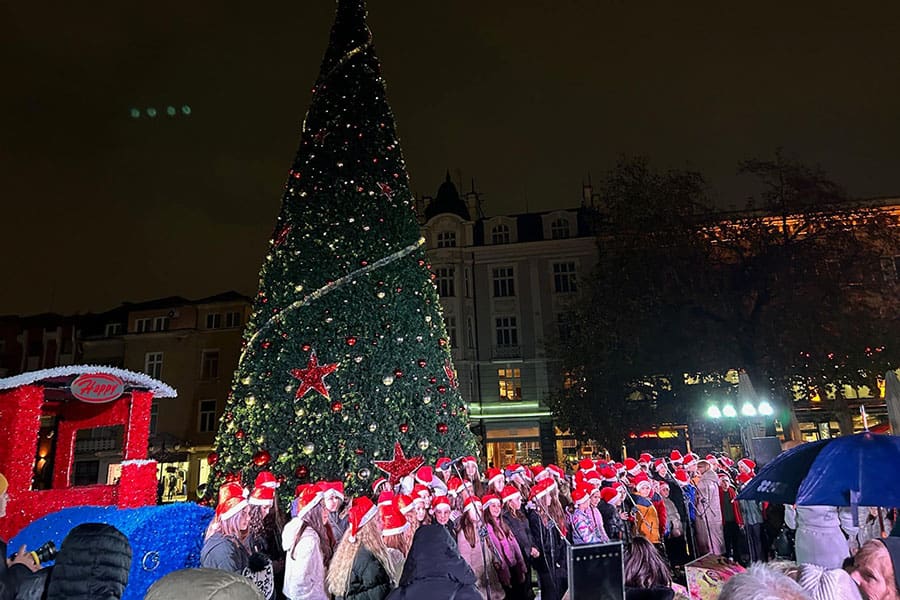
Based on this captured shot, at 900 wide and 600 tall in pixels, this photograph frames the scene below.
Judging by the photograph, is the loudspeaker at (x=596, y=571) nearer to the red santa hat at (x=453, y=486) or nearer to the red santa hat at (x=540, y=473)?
the red santa hat at (x=453, y=486)

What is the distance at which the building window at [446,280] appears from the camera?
112 feet

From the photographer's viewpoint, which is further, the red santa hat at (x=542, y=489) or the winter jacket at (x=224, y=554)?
the red santa hat at (x=542, y=489)

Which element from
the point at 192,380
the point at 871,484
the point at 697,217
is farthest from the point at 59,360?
the point at 871,484

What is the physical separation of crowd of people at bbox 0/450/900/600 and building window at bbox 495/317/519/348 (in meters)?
21.3

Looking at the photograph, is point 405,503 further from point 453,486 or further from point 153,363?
point 153,363

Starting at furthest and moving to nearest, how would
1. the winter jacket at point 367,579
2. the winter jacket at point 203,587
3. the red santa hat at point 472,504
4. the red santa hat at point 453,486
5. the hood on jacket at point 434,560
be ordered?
the red santa hat at point 453,486 → the red santa hat at point 472,504 → the winter jacket at point 367,579 → the hood on jacket at point 434,560 → the winter jacket at point 203,587

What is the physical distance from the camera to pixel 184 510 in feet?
22.1

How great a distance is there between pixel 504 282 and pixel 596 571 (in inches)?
1224

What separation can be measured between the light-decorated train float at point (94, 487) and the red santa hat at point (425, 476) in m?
2.69

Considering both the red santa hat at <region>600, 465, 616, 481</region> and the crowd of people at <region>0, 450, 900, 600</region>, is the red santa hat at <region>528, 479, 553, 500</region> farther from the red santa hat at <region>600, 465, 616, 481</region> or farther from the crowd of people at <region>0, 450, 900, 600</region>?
the red santa hat at <region>600, 465, 616, 481</region>

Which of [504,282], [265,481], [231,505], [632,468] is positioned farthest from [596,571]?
[504,282]

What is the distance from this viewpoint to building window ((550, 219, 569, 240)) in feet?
115

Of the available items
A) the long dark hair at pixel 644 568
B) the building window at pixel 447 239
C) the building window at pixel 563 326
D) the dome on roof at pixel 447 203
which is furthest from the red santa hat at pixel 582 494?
the dome on roof at pixel 447 203

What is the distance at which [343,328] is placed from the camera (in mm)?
9641
